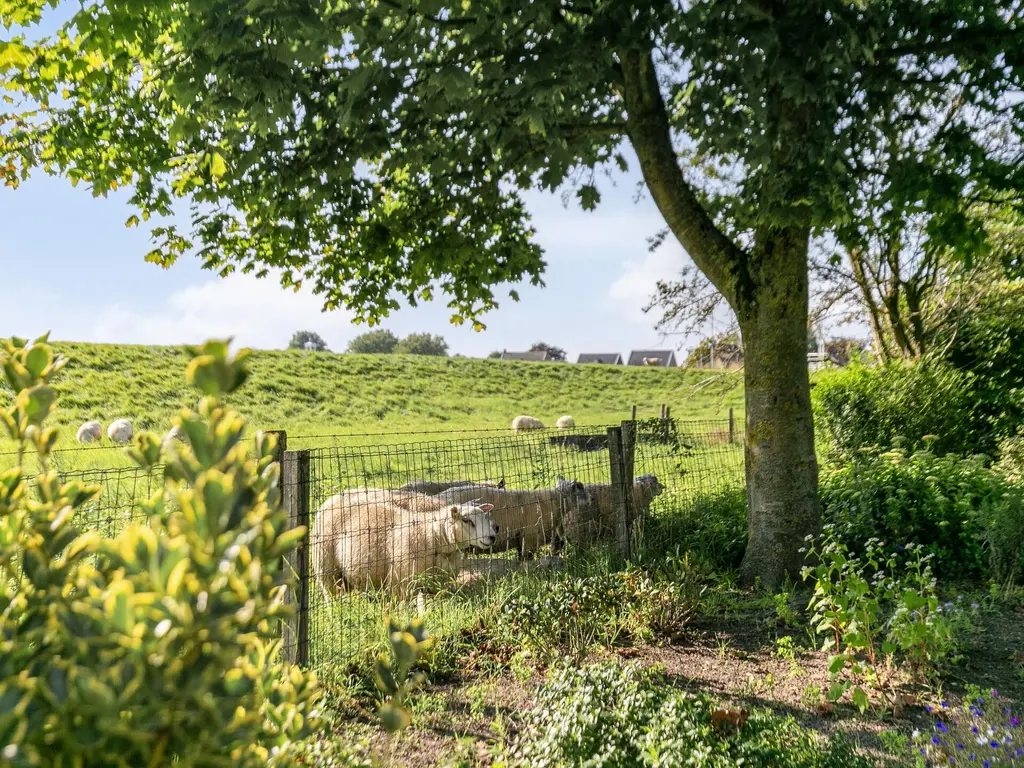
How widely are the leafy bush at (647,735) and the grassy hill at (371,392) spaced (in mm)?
15360

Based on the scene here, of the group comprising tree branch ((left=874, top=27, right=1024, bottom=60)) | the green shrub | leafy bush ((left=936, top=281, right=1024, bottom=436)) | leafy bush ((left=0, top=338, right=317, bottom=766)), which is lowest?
the green shrub

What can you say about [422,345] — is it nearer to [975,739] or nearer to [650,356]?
[650,356]

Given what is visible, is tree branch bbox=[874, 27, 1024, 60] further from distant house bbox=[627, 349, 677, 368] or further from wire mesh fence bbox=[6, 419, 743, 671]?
distant house bbox=[627, 349, 677, 368]

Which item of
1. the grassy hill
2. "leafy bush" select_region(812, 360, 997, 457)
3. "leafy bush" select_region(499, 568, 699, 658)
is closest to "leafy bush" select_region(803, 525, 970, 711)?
"leafy bush" select_region(499, 568, 699, 658)

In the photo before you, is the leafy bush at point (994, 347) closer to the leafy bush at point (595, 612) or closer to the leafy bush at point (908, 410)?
the leafy bush at point (908, 410)

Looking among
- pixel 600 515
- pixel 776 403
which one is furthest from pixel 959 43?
pixel 600 515

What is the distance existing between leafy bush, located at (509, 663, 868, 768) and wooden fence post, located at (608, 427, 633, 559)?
4299 mm

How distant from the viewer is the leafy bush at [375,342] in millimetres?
99312

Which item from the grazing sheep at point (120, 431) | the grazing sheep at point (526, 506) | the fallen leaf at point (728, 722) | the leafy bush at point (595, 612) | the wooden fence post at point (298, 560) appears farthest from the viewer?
the grazing sheep at point (120, 431)

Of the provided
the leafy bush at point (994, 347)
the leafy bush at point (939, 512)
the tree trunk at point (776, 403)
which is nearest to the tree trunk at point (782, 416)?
the tree trunk at point (776, 403)

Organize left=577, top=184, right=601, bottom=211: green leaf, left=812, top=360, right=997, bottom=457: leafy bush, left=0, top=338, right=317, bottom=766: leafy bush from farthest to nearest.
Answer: left=812, top=360, right=997, bottom=457: leafy bush → left=577, top=184, right=601, bottom=211: green leaf → left=0, top=338, right=317, bottom=766: leafy bush

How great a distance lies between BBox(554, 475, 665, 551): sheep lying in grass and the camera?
923cm

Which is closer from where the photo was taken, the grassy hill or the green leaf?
the green leaf

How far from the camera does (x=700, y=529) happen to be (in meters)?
9.62
